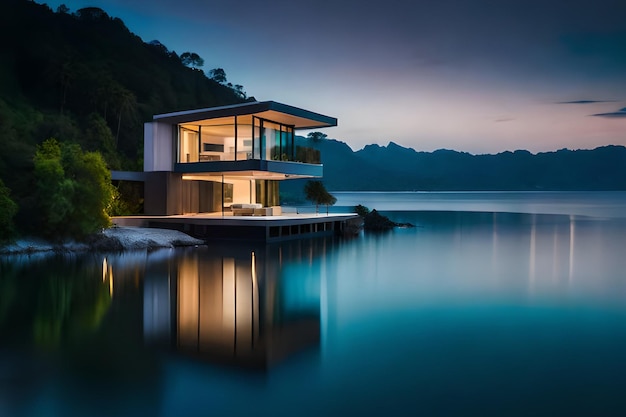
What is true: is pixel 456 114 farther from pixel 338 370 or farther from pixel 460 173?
pixel 460 173

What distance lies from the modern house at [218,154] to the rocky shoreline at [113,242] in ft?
12.9

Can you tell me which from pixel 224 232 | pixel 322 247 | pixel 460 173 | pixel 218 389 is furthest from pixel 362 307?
pixel 460 173

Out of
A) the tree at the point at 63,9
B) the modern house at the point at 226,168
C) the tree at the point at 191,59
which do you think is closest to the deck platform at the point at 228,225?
the modern house at the point at 226,168

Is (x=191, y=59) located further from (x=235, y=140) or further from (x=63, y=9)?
(x=235, y=140)

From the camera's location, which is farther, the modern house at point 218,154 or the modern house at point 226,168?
the modern house at point 218,154

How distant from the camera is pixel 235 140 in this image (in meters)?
20.8

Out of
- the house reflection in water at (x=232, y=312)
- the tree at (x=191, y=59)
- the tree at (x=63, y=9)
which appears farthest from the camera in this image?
the tree at (x=191, y=59)

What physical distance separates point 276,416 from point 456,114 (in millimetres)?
68665

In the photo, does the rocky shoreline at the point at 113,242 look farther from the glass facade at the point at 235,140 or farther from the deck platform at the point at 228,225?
the glass facade at the point at 235,140

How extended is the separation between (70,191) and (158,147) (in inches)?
272

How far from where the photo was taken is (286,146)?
2270 centimetres

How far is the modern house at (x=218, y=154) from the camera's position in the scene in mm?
20703

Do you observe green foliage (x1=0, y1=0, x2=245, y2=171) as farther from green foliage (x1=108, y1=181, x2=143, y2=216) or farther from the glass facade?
the glass facade

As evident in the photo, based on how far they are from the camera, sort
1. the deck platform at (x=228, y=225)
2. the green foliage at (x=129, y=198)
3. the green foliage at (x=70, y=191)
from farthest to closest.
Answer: the green foliage at (x=129, y=198), the deck platform at (x=228, y=225), the green foliage at (x=70, y=191)
